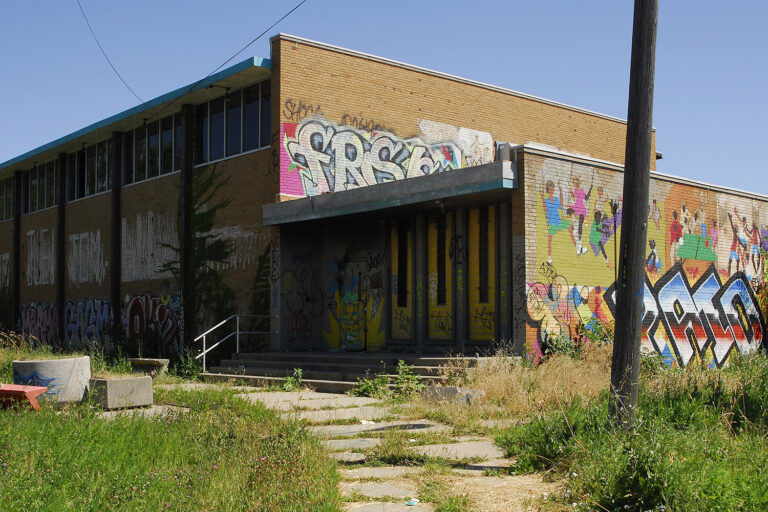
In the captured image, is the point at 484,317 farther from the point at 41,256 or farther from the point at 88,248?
the point at 41,256

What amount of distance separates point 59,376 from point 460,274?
850 cm

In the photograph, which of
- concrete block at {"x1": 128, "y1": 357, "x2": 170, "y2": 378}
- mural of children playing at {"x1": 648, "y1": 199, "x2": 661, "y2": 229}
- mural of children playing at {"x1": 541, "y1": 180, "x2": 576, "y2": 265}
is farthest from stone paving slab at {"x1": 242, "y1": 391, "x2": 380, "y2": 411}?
mural of children playing at {"x1": 648, "y1": 199, "x2": 661, "y2": 229}

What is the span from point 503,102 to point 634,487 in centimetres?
2008

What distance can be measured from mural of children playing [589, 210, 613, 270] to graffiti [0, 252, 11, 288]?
2691cm

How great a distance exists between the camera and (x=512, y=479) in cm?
730

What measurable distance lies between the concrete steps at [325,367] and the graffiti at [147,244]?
18.8 ft

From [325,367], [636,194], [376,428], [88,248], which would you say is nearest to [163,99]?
[88,248]

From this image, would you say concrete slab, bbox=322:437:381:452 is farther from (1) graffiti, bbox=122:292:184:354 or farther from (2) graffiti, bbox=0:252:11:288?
(2) graffiti, bbox=0:252:11:288

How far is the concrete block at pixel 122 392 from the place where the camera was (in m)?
11.8

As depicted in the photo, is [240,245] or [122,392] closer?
[122,392]

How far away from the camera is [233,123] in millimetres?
21906

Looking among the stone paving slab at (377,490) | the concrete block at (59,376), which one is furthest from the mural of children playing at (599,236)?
the stone paving slab at (377,490)

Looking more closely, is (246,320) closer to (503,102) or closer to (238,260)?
(238,260)

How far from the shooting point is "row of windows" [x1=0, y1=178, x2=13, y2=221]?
3544 centimetres
